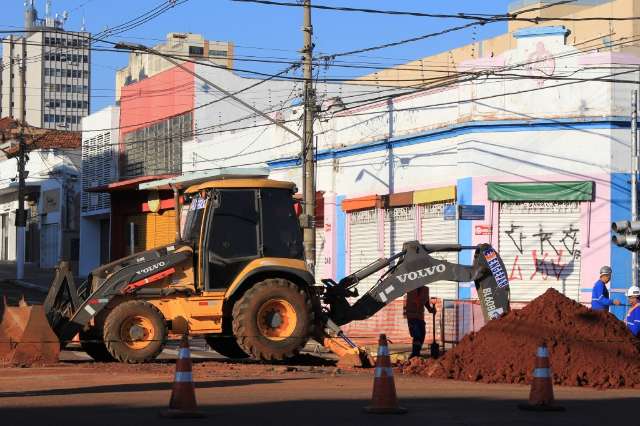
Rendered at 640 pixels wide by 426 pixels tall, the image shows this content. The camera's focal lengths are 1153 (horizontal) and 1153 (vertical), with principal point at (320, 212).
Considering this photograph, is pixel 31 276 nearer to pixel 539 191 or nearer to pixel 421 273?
pixel 539 191

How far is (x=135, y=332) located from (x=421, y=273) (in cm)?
475

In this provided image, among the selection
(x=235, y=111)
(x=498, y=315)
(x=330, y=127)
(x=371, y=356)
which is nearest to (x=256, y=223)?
(x=371, y=356)

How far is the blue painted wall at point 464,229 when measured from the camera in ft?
95.3

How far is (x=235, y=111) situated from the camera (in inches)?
1806

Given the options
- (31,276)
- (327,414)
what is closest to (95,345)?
(327,414)

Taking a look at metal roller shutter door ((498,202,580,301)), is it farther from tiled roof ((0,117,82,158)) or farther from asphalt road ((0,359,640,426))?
tiled roof ((0,117,82,158))

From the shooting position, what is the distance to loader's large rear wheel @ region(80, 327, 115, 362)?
18.4m

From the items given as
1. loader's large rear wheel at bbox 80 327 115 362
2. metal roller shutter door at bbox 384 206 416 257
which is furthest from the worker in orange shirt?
metal roller shutter door at bbox 384 206 416 257

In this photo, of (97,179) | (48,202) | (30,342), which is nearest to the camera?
(30,342)

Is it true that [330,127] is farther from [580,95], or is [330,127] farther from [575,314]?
[575,314]

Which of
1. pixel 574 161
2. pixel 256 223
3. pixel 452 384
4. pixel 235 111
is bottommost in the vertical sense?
pixel 452 384

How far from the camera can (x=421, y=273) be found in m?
19.0

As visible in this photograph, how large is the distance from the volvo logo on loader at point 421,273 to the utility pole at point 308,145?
26.4 feet

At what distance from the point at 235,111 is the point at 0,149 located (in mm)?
27309
